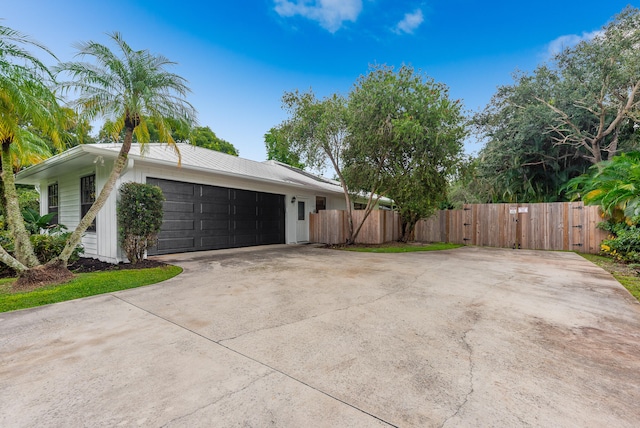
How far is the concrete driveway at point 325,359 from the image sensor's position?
168cm

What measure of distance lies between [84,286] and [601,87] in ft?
62.2

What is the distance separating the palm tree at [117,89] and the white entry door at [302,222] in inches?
306

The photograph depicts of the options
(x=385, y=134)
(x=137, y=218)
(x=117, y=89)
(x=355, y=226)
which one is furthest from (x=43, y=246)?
(x=355, y=226)

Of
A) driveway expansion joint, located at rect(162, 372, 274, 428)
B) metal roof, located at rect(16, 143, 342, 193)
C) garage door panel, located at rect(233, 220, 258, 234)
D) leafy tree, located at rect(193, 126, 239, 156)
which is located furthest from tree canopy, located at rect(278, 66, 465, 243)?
leafy tree, located at rect(193, 126, 239, 156)

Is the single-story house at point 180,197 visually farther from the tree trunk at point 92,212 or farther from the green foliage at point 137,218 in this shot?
the tree trunk at point 92,212

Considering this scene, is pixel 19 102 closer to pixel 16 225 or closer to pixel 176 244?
pixel 16 225

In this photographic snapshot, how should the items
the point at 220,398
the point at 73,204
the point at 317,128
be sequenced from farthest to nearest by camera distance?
the point at 317,128 < the point at 73,204 < the point at 220,398

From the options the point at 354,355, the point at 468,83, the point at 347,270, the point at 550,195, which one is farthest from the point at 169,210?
the point at 550,195

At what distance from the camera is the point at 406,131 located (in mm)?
8102

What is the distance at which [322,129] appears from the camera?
937cm

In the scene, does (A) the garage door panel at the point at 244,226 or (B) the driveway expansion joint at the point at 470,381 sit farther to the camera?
(A) the garage door panel at the point at 244,226

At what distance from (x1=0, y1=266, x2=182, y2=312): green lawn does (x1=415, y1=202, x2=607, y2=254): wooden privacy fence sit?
11.6 metres

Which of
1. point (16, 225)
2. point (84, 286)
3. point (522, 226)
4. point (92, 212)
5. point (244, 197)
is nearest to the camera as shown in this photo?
point (84, 286)

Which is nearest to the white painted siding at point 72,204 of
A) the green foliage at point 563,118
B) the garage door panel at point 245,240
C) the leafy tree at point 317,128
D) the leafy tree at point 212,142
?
the garage door panel at point 245,240
